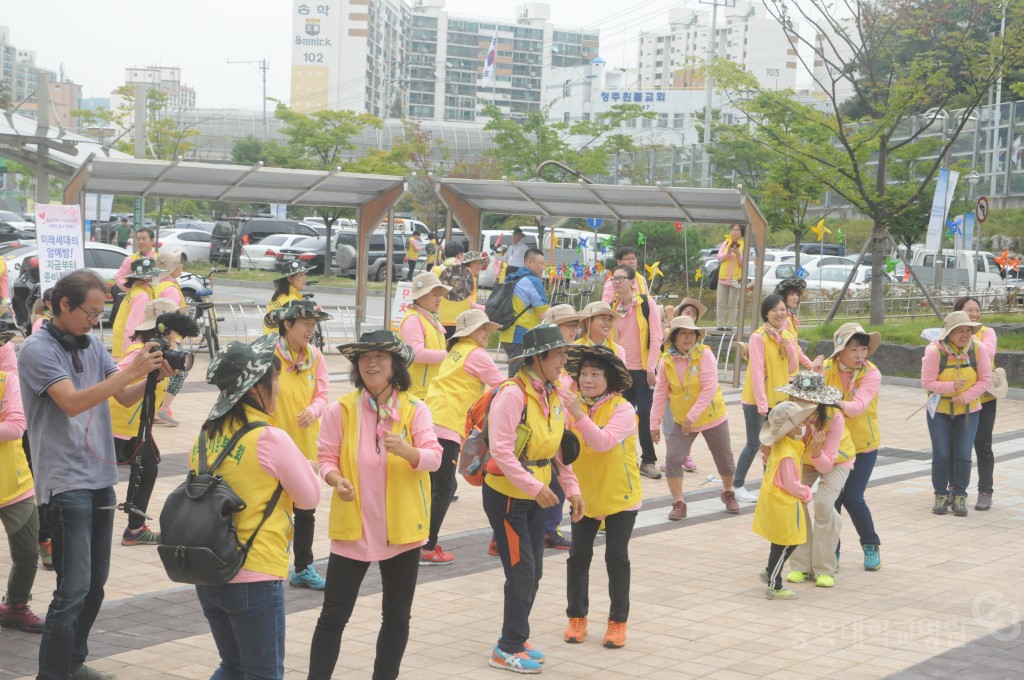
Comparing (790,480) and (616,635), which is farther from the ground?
(790,480)

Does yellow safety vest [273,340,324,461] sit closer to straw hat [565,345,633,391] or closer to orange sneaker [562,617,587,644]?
straw hat [565,345,633,391]

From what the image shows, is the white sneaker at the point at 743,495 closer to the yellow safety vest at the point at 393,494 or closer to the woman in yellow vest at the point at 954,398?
the woman in yellow vest at the point at 954,398

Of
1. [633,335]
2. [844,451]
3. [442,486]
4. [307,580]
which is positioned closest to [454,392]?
[442,486]

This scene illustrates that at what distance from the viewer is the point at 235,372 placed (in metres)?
4.32

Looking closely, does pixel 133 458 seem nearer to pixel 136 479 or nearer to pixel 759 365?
pixel 136 479

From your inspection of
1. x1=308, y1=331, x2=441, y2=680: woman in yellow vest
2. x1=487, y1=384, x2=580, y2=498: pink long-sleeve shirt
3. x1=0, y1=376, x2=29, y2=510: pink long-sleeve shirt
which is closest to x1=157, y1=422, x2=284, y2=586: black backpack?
x1=308, y1=331, x2=441, y2=680: woman in yellow vest

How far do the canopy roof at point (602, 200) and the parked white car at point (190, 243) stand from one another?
24534mm

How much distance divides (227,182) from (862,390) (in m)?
11.4

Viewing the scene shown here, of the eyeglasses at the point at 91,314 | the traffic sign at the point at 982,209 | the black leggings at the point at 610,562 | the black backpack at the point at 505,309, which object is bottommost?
the black leggings at the point at 610,562

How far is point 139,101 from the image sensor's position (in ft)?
113

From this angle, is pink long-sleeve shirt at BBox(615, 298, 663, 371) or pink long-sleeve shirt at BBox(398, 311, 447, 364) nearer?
pink long-sleeve shirt at BBox(398, 311, 447, 364)

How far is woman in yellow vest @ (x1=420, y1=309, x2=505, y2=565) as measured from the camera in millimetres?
7680

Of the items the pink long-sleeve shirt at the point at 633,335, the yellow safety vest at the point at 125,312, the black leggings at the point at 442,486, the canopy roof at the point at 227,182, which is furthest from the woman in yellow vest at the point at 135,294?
the black leggings at the point at 442,486

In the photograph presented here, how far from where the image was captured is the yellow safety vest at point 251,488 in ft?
13.9
